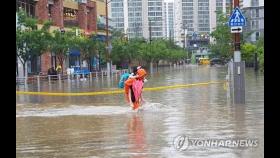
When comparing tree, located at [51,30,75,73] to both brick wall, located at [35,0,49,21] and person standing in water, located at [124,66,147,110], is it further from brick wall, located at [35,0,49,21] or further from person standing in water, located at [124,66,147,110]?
person standing in water, located at [124,66,147,110]

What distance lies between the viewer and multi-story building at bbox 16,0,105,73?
63131mm

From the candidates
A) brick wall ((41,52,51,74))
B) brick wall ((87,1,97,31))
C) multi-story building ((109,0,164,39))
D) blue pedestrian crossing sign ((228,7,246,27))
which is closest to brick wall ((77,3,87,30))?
brick wall ((87,1,97,31))

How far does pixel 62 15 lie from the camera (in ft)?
231

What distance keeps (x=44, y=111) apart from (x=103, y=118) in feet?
13.1

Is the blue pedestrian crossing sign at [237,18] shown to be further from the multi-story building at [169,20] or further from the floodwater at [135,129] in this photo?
the multi-story building at [169,20]

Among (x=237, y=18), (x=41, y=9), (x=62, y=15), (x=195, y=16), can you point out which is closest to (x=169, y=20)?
(x=195, y=16)

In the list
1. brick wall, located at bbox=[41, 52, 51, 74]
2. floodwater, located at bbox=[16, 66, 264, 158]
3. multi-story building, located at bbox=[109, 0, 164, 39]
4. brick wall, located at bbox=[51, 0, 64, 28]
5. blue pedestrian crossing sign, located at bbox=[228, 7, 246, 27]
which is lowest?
floodwater, located at bbox=[16, 66, 264, 158]

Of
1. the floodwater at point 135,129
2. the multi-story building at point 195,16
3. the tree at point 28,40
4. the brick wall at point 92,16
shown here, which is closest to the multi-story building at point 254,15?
the multi-story building at point 195,16

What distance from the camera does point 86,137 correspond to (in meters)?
12.5

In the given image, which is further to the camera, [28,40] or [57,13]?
[57,13]

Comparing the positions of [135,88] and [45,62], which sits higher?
[45,62]

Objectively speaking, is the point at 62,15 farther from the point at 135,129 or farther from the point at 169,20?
the point at 169,20
